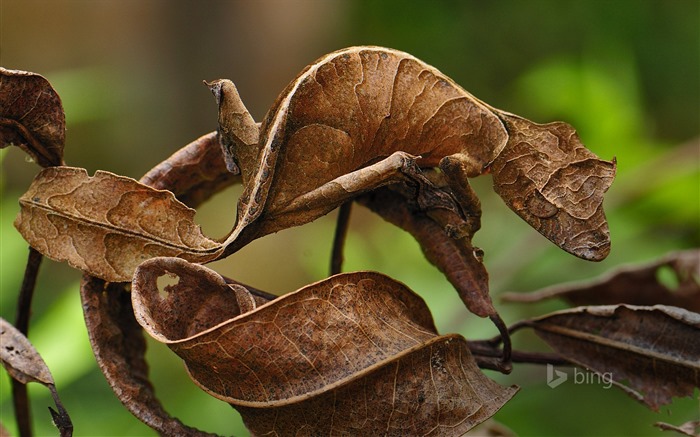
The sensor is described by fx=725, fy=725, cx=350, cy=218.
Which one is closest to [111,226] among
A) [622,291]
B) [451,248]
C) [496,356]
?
[451,248]

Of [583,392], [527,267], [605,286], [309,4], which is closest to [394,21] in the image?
[309,4]

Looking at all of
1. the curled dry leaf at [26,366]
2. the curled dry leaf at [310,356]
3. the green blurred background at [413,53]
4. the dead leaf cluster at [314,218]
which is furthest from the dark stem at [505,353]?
the green blurred background at [413,53]

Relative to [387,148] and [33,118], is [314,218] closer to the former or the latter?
[387,148]

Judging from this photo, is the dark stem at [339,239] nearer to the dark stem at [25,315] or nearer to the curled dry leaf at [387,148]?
the curled dry leaf at [387,148]

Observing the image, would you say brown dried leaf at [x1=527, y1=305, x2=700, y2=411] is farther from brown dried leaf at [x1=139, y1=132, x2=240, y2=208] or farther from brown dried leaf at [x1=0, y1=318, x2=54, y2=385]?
brown dried leaf at [x1=0, y1=318, x2=54, y2=385]

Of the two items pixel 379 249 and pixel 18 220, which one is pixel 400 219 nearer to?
pixel 18 220
